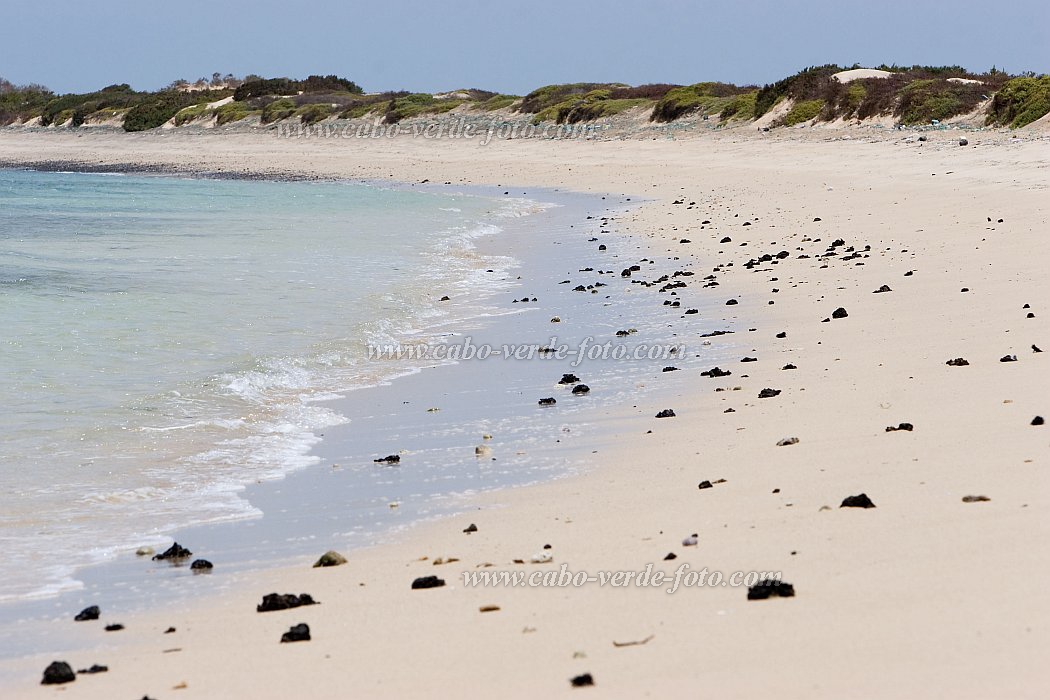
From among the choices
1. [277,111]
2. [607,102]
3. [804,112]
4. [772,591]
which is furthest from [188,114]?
[772,591]

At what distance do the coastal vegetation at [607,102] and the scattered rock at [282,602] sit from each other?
30.0m

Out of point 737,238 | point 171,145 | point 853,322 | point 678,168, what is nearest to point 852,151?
point 678,168

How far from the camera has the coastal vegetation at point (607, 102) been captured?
35531 millimetres

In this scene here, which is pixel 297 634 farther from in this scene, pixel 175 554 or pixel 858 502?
pixel 858 502

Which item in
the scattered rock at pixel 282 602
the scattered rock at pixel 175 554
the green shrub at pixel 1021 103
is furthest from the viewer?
the green shrub at pixel 1021 103

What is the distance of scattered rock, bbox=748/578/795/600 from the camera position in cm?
387

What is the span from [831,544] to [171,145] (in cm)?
6899

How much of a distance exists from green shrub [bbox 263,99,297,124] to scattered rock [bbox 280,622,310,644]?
6909cm

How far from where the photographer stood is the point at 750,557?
438 centimetres

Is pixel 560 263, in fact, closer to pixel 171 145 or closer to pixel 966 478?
pixel 966 478

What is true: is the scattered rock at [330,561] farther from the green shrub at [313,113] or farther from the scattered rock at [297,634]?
the green shrub at [313,113]

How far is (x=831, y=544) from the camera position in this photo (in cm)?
439

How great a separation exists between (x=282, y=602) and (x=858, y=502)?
2384mm

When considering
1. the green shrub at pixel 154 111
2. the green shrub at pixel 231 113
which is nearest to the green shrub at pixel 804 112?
the green shrub at pixel 231 113
